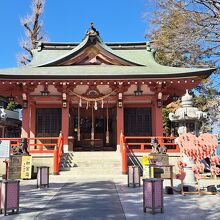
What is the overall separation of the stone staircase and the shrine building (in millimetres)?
1214

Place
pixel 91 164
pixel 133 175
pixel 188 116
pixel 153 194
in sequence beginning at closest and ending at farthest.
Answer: pixel 153 194 < pixel 133 175 < pixel 188 116 < pixel 91 164

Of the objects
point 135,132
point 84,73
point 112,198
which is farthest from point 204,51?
point 112,198

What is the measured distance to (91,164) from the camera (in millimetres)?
15727

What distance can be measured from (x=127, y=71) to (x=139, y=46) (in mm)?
6708

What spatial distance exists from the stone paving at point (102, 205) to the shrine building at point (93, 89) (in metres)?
7.39

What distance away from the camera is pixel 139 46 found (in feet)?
77.8

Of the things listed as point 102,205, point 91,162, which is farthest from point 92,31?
point 102,205

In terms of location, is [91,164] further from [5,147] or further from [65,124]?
[5,147]

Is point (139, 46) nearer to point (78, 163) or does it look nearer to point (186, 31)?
point (186, 31)

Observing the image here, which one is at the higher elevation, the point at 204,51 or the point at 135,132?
the point at 204,51

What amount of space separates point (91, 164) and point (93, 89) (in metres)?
5.23

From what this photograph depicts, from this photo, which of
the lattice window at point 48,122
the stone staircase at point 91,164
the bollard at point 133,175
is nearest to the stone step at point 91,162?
the stone staircase at point 91,164

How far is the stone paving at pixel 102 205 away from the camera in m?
6.57

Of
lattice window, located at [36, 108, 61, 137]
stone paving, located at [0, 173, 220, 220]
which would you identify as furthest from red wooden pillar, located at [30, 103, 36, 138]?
stone paving, located at [0, 173, 220, 220]
